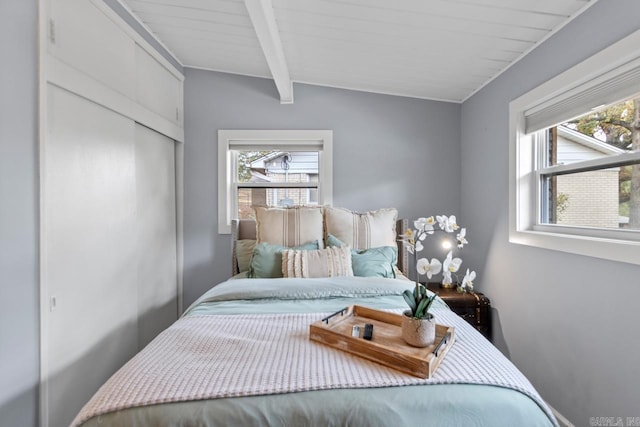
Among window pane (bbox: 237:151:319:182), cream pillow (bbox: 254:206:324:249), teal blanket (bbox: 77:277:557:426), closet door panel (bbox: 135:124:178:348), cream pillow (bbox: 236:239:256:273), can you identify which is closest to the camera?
teal blanket (bbox: 77:277:557:426)

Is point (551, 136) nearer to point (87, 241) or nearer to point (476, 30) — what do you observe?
point (476, 30)

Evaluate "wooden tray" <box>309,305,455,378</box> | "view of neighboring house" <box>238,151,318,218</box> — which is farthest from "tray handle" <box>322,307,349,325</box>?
"view of neighboring house" <box>238,151,318,218</box>

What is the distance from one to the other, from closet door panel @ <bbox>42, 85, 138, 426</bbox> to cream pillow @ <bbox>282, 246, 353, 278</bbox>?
40.9 inches

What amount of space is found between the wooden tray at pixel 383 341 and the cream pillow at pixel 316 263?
0.56 m

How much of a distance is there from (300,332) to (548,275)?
4.82 ft

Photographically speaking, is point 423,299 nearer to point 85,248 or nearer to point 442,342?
point 442,342

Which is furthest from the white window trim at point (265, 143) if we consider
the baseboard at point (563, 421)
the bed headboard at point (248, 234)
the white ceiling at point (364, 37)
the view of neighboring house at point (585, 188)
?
the baseboard at point (563, 421)

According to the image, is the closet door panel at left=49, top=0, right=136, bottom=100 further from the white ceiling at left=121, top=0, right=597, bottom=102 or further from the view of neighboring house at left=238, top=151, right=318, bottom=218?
the view of neighboring house at left=238, top=151, right=318, bottom=218

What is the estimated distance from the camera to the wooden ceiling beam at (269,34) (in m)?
1.53

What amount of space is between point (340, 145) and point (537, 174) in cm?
150

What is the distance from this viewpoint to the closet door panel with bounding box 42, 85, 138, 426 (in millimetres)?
1429

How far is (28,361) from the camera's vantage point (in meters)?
1.32

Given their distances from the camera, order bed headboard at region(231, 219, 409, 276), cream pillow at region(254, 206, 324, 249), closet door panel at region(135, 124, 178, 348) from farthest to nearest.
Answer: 1. bed headboard at region(231, 219, 409, 276)
2. cream pillow at region(254, 206, 324, 249)
3. closet door panel at region(135, 124, 178, 348)

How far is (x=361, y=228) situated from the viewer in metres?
2.38
